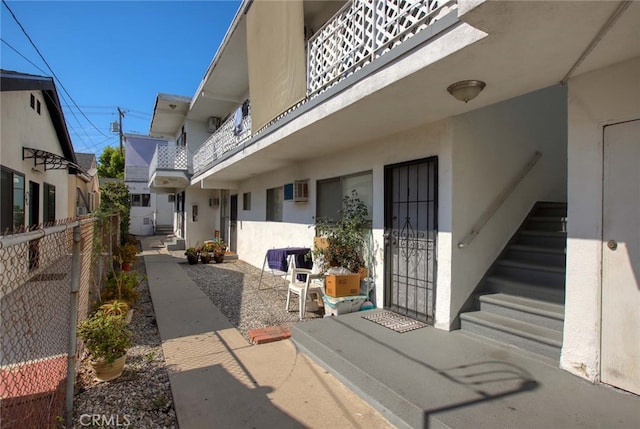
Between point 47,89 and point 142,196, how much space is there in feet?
65.4

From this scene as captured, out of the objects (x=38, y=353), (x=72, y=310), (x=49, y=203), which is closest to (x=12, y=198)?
(x=49, y=203)

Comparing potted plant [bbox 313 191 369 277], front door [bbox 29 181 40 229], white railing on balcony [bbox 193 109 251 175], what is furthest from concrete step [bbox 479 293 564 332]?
front door [bbox 29 181 40 229]

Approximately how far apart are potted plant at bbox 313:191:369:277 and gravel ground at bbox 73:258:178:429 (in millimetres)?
2910

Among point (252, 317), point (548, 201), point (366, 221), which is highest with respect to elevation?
point (548, 201)

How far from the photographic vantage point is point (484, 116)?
434 centimetres

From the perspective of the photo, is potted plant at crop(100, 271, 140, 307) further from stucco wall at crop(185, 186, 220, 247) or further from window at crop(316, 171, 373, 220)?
stucco wall at crop(185, 186, 220, 247)

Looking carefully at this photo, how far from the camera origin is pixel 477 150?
4.28 meters

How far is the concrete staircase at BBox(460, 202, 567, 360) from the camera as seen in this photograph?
11.3 feet

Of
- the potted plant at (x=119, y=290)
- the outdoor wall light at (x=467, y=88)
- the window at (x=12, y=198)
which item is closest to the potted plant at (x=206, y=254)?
Answer: the window at (x=12, y=198)

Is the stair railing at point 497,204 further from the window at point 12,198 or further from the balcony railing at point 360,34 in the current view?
the window at point 12,198

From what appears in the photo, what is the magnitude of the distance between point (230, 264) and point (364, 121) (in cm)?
849

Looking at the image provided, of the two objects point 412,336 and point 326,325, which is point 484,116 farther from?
point 326,325

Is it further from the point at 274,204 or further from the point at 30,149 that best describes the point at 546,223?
the point at 30,149

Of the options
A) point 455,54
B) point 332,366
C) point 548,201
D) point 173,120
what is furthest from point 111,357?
point 173,120
